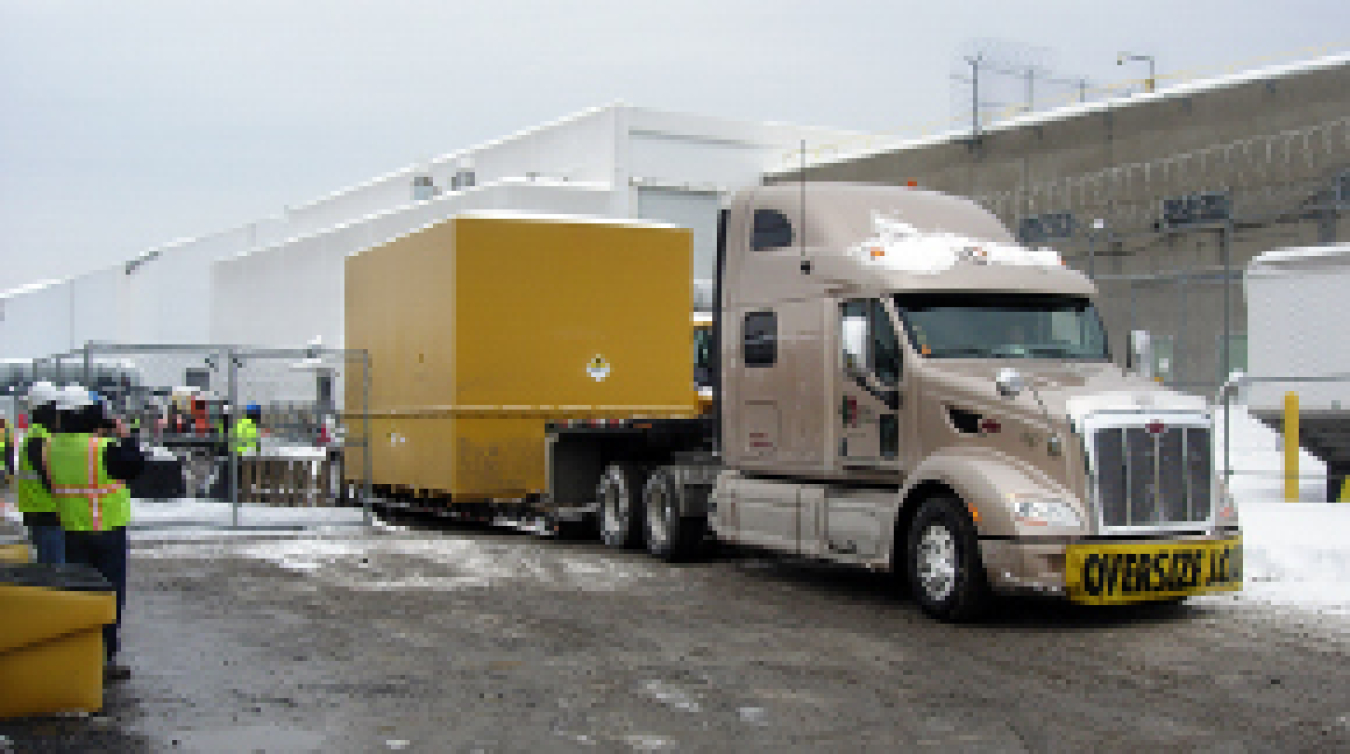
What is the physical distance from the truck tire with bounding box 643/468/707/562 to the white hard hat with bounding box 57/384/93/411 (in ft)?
22.6

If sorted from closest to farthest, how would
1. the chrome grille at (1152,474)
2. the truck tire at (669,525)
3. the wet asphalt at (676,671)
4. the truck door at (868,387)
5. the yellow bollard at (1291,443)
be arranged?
the wet asphalt at (676,671)
the chrome grille at (1152,474)
the truck door at (868,387)
the truck tire at (669,525)
the yellow bollard at (1291,443)

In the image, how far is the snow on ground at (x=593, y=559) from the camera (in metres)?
12.6

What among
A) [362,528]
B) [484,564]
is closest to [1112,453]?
[484,564]

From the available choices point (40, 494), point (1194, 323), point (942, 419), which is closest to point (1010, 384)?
point (942, 419)

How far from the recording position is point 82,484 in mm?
9086

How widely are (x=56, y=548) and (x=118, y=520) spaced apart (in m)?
0.71

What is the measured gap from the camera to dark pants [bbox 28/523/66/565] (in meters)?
9.59

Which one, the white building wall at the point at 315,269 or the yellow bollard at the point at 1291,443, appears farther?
the white building wall at the point at 315,269

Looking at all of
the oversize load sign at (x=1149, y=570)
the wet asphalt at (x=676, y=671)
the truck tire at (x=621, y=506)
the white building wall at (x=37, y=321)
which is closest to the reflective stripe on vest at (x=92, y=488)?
the wet asphalt at (x=676, y=671)

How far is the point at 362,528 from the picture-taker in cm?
1895

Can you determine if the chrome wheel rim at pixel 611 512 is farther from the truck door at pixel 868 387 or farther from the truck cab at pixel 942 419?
the truck door at pixel 868 387

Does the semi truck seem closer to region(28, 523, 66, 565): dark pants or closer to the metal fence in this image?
region(28, 523, 66, 565): dark pants

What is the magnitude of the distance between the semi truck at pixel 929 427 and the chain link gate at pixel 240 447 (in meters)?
6.01

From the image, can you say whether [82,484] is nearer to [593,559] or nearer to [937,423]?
[937,423]
